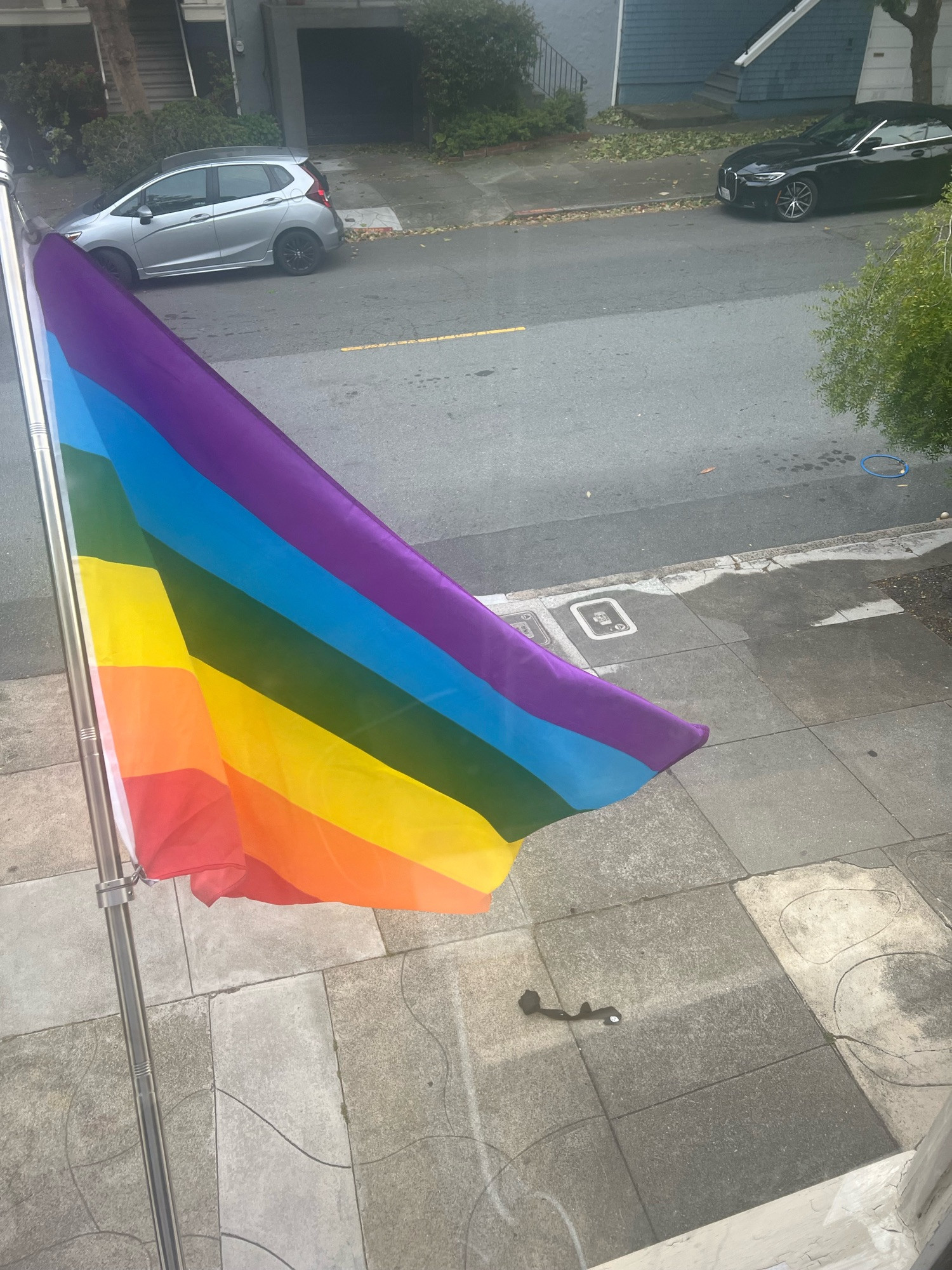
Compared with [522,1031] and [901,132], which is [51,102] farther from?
[901,132]

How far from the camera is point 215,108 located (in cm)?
1061

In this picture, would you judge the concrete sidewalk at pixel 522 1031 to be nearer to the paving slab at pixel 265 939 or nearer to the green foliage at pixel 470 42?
the paving slab at pixel 265 939

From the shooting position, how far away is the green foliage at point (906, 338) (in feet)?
18.9

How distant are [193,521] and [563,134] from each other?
8534 mm

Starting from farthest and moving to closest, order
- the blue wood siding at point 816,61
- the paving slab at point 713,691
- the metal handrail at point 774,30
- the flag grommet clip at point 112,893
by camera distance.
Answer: the blue wood siding at point 816,61, the metal handrail at point 774,30, the paving slab at point 713,691, the flag grommet clip at point 112,893

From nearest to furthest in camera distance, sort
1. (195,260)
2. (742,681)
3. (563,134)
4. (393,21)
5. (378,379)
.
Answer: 1. (742,681)
2. (393,21)
3. (563,134)
4. (378,379)
5. (195,260)

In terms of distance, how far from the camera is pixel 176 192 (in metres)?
12.0

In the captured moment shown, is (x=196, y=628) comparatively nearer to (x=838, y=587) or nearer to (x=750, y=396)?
(x=838, y=587)

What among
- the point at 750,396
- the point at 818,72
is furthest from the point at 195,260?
the point at 818,72

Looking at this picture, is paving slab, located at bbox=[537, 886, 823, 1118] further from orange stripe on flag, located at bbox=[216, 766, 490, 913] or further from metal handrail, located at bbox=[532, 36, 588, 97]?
Answer: metal handrail, located at bbox=[532, 36, 588, 97]

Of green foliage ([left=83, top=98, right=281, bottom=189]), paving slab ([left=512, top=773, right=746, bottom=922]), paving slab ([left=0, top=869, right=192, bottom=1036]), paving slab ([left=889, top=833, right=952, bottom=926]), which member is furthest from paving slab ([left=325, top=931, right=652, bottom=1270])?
green foliage ([left=83, top=98, right=281, bottom=189])

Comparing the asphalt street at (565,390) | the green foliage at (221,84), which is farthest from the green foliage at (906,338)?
the green foliage at (221,84)

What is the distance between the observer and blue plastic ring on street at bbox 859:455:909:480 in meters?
8.54

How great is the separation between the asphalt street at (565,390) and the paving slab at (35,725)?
257cm
